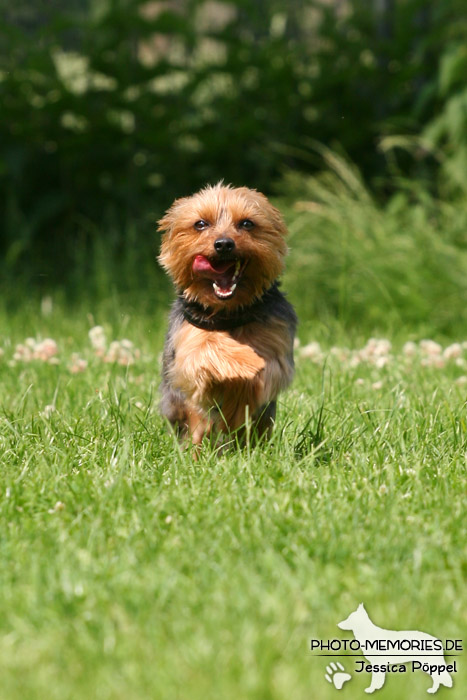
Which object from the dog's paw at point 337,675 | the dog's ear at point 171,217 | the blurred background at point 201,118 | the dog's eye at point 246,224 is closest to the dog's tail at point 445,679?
the dog's paw at point 337,675

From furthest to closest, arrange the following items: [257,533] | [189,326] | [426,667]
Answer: [189,326] < [257,533] < [426,667]

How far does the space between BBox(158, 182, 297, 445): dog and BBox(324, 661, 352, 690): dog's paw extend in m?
1.38

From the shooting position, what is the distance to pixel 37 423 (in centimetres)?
400

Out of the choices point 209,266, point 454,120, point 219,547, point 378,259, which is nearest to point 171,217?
point 209,266

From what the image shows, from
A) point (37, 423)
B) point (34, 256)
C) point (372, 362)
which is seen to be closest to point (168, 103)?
point (34, 256)

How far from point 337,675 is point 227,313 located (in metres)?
1.77

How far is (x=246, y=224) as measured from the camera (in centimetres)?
358

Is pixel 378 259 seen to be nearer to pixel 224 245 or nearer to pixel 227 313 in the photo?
pixel 227 313

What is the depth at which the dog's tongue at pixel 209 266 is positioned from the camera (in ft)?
11.6

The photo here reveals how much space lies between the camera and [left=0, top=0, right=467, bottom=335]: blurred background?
8453 millimetres

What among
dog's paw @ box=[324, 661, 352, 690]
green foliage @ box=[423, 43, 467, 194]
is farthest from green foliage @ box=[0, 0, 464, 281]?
dog's paw @ box=[324, 661, 352, 690]

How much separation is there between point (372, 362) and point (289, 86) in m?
4.87

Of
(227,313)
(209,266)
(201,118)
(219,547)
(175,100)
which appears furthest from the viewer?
(201,118)

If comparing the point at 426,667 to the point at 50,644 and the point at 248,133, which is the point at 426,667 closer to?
the point at 50,644
